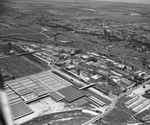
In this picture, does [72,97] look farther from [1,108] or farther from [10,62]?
[1,108]

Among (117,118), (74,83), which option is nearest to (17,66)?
(74,83)

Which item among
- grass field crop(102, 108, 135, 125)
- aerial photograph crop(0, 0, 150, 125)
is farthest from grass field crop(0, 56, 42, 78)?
grass field crop(102, 108, 135, 125)

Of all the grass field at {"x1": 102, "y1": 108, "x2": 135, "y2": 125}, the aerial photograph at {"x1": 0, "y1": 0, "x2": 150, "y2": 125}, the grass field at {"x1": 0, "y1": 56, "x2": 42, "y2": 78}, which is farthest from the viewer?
the grass field at {"x1": 0, "y1": 56, "x2": 42, "y2": 78}

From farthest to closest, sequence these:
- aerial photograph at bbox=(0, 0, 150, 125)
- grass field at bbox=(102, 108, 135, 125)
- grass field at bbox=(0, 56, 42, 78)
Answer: grass field at bbox=(0, 56, 42, 78), aerial photograph at bbox=(0, 0, 150, 125), grass field at bbox=(102, 108, 135, 125)

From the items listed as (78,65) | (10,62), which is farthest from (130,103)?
(10,62)

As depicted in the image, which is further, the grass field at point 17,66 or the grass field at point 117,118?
the grass field at point 17,66

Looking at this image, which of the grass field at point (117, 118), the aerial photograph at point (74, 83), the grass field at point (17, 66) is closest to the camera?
the grass field at point (117, 118)

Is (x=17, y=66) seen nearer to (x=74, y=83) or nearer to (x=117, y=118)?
(x=74, y=83)

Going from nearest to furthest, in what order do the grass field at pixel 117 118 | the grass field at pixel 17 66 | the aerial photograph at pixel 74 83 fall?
the grass field at pixel 117 118, the aerial photograph at pixel 74 83, the grass field at pixel 17 66

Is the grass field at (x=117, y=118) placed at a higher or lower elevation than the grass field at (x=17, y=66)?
lower

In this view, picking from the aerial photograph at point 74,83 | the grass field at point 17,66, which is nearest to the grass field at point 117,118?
the aerial photograph at point 74,83

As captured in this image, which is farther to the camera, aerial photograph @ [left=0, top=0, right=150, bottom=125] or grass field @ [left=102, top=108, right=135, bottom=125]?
aerial photograph @ [left=0, top=0, right=150, bottom=125]

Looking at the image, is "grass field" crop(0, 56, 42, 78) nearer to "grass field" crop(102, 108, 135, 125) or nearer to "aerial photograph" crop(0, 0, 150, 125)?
"aerial photograph" crop(0, 0, 150, 125)

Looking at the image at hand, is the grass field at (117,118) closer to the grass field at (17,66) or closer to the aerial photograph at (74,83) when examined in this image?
the aerial photograph at (74,83)
